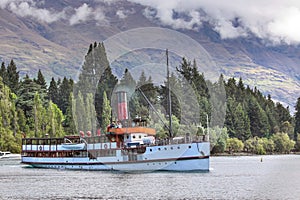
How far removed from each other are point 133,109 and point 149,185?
71885 mm

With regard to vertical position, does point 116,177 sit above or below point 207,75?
below

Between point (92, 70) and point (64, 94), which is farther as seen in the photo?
point (64, 94)

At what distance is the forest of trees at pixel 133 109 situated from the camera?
436 feet

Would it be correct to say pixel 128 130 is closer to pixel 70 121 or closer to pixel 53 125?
pixel 53 125

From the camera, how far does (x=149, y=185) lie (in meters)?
64.4

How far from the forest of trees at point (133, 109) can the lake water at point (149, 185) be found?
38.2 metres

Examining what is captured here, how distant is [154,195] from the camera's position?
56.5m

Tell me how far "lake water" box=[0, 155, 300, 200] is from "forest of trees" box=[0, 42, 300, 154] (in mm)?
38231

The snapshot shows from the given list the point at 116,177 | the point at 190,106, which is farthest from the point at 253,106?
the point at 116,177

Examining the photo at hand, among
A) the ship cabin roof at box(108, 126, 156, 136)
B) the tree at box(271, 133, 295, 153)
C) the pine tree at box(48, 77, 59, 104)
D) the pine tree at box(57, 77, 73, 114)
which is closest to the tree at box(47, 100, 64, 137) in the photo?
the pine tree at box(57, 77, 73, 114)

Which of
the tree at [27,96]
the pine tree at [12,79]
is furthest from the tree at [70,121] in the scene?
the pine tree at [12,79]

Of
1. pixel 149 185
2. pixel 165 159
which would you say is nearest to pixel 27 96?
pixel 165 159

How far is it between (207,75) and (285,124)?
3456cm

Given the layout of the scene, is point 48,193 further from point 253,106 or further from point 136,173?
point 253,106
